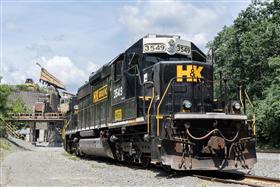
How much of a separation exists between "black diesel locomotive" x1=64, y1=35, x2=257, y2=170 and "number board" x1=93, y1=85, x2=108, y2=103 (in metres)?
0.42

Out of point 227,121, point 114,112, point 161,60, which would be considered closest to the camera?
point 227,121

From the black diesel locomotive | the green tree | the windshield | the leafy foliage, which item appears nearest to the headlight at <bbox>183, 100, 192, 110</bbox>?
the black diesel locomotive

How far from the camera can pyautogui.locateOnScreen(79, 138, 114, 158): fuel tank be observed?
14.2m

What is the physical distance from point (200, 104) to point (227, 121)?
2.99 feet

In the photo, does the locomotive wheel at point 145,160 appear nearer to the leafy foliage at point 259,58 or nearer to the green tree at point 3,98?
the leafy foliage at point 259,58

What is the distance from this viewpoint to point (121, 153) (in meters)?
13.5

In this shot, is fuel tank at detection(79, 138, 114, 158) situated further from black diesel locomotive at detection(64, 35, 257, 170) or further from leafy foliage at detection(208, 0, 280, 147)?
leafy foliage at detection(208, 0, 280, 147)

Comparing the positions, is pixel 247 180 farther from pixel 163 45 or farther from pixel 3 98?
pixel 3 98

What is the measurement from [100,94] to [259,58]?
17.7 m

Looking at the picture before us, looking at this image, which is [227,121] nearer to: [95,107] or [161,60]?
[161,60]

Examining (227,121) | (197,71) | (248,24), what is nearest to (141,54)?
(197,71)

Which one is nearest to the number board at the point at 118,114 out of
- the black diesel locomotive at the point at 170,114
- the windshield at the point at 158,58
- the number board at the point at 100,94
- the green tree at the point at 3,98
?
the black diesel locomotive at the point at 170,114

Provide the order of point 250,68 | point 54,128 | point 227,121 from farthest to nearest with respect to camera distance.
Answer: point 54,128, point 250,68, point 227,121

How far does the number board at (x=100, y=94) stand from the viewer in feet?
48.2
